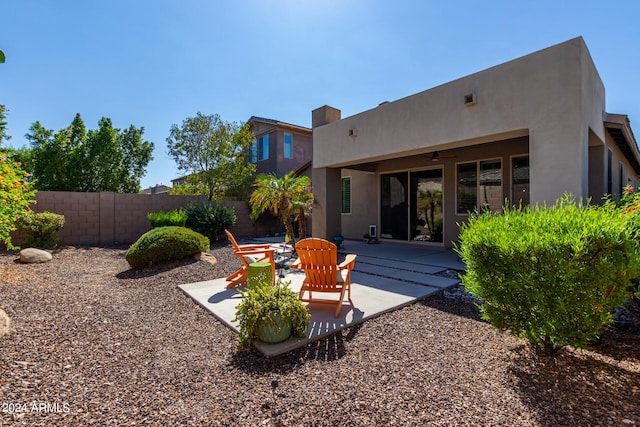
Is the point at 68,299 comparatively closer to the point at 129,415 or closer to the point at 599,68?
the point at 129,415

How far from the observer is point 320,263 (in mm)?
4461

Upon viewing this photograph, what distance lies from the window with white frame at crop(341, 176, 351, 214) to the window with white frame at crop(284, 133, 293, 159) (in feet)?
19.9

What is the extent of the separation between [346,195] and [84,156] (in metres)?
13.2

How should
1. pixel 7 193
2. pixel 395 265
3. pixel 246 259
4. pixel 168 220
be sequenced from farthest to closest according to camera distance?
pixel 168 220 < pixel 395 265 < pixel 246 259 < pixel 7 193

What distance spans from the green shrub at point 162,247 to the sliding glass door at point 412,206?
6.61 meters

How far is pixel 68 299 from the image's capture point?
15.8 ft

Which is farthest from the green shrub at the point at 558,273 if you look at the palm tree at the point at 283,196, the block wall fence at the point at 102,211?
the block wall fence at the point at 102,211

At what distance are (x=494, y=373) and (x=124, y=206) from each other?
13427mm

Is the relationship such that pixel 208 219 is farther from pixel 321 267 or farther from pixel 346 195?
pixel 321 267

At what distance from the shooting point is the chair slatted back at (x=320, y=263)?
14.4ft

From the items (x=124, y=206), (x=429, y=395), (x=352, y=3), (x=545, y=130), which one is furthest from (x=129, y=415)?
(x=124, y=206)

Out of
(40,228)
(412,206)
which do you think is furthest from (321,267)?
(40,228)

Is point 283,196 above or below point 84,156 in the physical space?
below

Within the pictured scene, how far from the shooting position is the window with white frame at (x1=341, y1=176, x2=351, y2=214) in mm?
13039
